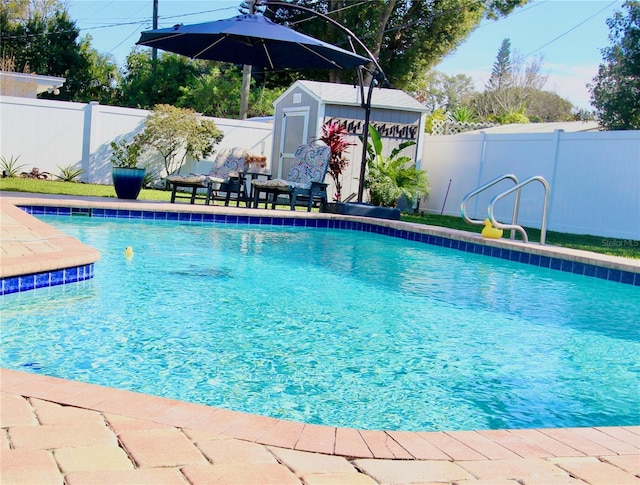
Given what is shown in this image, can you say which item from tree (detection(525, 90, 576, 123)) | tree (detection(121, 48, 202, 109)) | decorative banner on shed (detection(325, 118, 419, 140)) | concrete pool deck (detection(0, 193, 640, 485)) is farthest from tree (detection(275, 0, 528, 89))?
tree (detection(525, 90, 576, 123))

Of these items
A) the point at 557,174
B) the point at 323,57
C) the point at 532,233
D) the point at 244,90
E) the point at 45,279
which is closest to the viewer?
the point at 45,279

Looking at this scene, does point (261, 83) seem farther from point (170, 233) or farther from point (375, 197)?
point (170, 233)

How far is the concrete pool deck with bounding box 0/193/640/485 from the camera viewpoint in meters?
1.94

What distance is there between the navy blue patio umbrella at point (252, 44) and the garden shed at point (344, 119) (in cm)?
254

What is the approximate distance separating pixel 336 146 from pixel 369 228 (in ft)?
8.73

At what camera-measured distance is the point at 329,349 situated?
4148 millimetres

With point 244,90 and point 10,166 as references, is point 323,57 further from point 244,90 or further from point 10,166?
point 244,90

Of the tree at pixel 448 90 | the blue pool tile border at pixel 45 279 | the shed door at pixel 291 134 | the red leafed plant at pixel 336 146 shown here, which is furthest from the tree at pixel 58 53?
the tree at pixel 448 90

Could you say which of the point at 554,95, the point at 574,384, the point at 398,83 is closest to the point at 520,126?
the point at 398,83

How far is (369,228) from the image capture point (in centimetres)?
1198

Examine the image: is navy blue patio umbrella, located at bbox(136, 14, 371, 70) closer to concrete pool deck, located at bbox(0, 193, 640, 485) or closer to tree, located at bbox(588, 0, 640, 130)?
concrete pool deck, located at bbox(0, 193, 640, 485)

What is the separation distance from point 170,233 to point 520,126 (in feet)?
57.4

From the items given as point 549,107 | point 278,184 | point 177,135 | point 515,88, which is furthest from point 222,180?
point 549,107

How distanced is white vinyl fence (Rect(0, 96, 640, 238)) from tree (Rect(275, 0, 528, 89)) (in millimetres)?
8152
